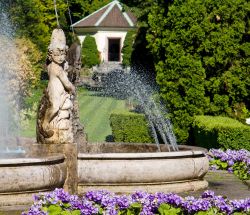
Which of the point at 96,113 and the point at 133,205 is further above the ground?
the point at 133,205

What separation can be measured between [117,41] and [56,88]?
5341cm

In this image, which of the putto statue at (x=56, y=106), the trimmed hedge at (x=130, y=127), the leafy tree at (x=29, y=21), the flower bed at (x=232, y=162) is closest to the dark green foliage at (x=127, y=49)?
the leafy tree at (x=29, y=21)

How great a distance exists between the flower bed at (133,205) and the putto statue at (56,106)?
179cm

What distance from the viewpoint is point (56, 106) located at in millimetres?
8984

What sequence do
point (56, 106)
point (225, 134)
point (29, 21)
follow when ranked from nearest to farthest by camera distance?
point (56, 106) < point (225, 134) < point (29, 21)

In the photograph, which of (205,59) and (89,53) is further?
(89,53)

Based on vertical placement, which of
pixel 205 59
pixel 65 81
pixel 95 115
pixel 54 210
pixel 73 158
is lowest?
pixel 95 115

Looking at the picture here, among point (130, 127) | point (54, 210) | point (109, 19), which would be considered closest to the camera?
point (54, 210)

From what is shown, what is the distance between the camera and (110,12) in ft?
194

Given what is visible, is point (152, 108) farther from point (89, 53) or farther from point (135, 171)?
point (89, 53)

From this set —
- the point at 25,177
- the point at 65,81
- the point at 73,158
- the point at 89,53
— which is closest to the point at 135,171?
the point at 73,158

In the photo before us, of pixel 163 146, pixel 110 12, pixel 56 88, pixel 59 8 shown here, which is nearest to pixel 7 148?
pixel 163 146

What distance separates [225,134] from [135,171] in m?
7.86

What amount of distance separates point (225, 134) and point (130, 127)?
5754 mm
